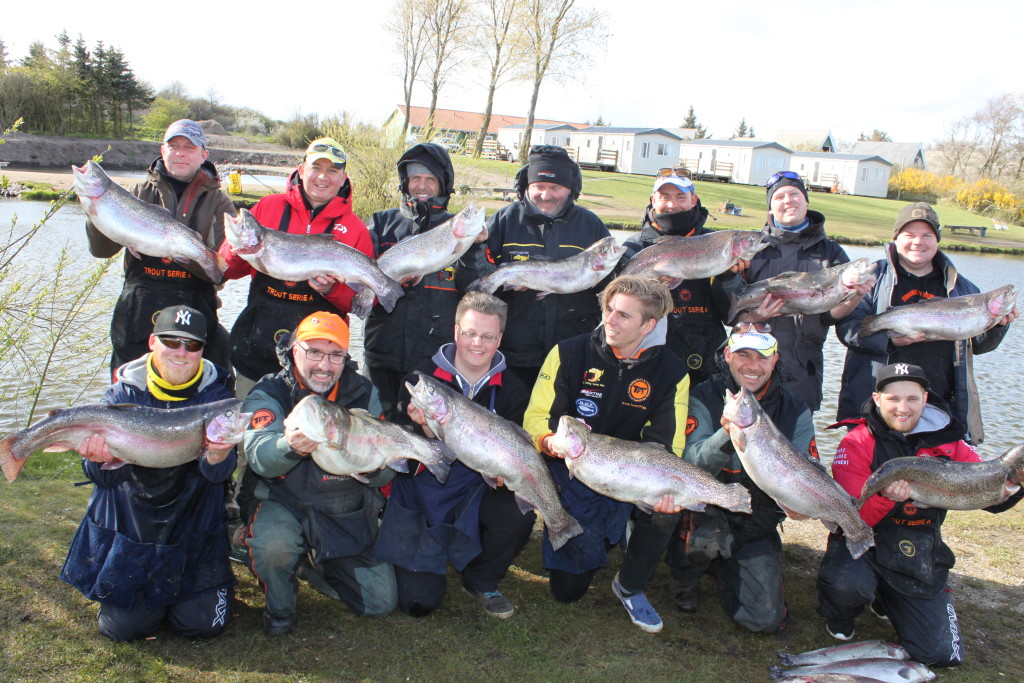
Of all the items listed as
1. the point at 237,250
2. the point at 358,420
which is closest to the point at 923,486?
the point at 358,420

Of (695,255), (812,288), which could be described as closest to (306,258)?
(695,255)

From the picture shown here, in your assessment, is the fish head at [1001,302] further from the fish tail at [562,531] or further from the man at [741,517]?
the fish tail at [562,531]

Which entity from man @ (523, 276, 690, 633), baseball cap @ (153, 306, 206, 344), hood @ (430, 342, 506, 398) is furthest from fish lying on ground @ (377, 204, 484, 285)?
baseball cap @ (153, 306, 206, 344)

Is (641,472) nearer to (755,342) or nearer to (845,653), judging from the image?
(755,342)

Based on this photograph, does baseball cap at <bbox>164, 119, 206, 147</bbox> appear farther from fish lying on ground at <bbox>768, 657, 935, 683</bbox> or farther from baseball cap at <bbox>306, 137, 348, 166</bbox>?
fish lying on ground at <bbox>768, 657, 935, 683</bbox>

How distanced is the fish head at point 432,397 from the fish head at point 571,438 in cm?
64

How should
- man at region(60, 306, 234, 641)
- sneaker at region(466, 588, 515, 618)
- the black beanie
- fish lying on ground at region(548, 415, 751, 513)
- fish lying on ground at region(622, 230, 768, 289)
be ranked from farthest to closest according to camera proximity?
the black beanie → fish lying on ground at region(622, 230, 768, 289) → sneaker at region(466, 588, 515, 618) → fish lying on ground at region(548, 415, 751, 513) → man at region(60, 306, 234, 641)

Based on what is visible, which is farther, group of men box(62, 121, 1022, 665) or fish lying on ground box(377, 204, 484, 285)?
fish lying on ground box(377, 204, 484, 285)

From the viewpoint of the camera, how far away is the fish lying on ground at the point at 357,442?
11.5 ft

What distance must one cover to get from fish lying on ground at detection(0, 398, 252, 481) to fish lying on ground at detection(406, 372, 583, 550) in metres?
0.98

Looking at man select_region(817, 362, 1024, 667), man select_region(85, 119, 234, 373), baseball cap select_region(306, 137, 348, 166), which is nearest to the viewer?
man select_region(817, 362, 1024, 667)

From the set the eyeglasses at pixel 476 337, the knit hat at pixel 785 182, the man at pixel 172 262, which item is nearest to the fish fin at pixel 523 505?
the eyeglasses at pixel 476 337

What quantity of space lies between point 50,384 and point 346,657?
7059mm

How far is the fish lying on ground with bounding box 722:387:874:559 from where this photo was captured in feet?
12.6
